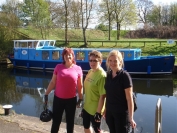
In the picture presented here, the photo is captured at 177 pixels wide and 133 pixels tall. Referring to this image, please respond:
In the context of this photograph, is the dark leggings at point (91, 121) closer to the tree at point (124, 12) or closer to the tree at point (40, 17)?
the tree at point (40, 17)

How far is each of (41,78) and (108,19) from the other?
1686cm

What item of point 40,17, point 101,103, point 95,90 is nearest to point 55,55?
point 40,17

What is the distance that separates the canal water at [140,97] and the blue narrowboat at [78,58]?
80 cm

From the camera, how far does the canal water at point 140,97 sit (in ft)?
24.6

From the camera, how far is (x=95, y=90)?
3.38m

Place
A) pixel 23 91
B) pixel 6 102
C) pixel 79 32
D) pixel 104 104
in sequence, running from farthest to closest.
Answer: pixel 79 32, pixel 23 91, pixel 6 102, pixel 104 104

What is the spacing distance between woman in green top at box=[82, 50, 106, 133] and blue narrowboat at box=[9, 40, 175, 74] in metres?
13.5

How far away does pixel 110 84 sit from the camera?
2.93 m

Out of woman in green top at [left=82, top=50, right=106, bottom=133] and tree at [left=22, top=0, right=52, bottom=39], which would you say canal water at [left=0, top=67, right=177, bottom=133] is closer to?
woman in green top at [left=82, top=50, right=106, bottom=133]

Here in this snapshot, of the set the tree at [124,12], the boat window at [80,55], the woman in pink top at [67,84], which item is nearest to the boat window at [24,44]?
the boat window at [80,55]

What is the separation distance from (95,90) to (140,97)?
26.9ft

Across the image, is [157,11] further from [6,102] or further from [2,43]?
[6,102]

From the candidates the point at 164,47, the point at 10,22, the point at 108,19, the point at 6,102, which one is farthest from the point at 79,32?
the point at 6,102

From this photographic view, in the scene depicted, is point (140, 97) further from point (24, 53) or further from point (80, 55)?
point (24, 53)
